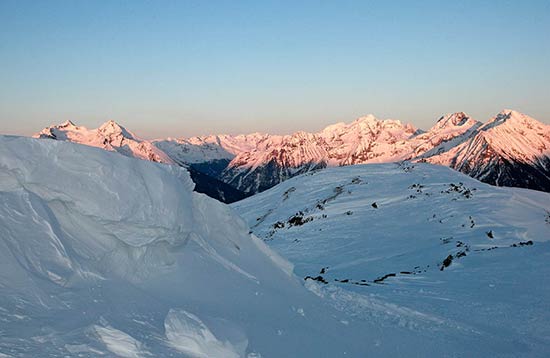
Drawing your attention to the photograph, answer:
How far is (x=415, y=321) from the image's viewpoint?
44.6 ft

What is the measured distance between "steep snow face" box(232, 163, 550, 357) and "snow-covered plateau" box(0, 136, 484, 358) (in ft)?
2.27

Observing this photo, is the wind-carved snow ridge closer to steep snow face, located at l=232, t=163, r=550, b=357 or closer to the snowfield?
the snowfield

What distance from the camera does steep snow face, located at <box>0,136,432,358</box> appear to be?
26.0 ft

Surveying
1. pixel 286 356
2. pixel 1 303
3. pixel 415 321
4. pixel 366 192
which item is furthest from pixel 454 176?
pixel 1 303

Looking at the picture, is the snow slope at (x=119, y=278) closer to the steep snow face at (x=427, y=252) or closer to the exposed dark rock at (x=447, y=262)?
the steep snow face at (x=427, y=252)

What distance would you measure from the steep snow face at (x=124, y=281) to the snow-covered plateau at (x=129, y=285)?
29 mm

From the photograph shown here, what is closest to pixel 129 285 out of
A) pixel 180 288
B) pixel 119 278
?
pixel 119 278

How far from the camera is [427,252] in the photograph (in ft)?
87.0

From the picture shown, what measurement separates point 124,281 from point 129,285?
0.17 metres

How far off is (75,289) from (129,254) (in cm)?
198

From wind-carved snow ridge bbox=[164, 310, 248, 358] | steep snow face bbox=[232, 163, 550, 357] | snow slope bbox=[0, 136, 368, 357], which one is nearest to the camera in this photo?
snow slope bbox=[0, 136, 368, 357]

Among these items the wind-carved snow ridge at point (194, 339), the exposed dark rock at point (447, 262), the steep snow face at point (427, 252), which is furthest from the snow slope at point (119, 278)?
the exposed dark rock at point (447, 262)

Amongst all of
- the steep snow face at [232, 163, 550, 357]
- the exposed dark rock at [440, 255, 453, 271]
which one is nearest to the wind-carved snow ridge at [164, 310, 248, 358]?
the steep snow face at [232, 163, 550, 357]

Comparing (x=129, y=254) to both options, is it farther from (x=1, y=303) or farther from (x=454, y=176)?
(x=454, y=176)
